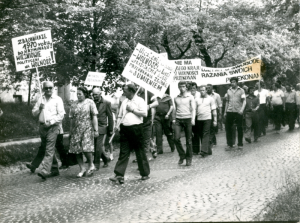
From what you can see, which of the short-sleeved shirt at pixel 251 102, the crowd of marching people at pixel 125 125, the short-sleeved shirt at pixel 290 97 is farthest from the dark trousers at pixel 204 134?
the short-sleeved shirt at pixel 290 97

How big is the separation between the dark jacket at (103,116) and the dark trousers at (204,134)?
8.13ft

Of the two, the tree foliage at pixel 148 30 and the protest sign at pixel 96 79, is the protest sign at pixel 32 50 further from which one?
the protest sign at pixel 96 79

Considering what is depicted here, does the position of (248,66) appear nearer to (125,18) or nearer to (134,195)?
(125,18)

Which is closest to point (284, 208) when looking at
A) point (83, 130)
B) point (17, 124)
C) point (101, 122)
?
point (83, 130)

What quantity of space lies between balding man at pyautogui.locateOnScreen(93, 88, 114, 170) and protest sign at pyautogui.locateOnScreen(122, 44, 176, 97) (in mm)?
1411

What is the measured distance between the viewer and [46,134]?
9.79m

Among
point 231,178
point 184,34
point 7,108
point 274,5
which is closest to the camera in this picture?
point 231,178

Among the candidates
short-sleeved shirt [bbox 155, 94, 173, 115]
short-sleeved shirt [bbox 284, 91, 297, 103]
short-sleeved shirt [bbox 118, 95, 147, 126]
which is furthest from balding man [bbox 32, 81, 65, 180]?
short-sleeved shirt [bbox 284, 91, 297, 103]

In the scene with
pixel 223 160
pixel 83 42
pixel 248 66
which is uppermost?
pixel 83 42

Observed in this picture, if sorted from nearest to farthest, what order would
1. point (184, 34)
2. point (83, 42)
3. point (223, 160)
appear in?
point (223, 160) → point (83, 42) → point (184, 34)

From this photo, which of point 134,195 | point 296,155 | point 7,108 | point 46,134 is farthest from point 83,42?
point 134,195

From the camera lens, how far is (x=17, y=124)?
43.4 ft

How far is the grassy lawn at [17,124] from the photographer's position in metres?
12.6

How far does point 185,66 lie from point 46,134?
6670 millimetres
